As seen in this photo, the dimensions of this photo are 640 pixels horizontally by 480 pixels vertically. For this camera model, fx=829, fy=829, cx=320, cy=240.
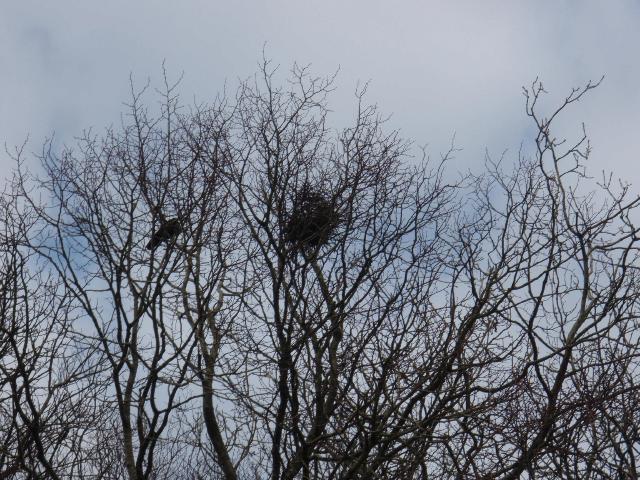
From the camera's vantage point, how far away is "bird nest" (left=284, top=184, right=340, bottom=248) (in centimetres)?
779

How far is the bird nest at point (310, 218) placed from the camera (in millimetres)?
7793

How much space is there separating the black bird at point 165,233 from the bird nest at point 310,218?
3.33 ft

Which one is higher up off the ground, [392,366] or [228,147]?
[228,147]

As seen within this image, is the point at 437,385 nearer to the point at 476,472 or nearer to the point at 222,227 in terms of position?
the point at 476,472

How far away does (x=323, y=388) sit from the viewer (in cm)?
705

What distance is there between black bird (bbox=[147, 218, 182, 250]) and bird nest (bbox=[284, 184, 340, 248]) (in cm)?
101

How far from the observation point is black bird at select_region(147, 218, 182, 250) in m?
7.67

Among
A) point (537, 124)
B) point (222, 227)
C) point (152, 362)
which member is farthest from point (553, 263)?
point (152, 362)

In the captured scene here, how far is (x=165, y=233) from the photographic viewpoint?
306 inches

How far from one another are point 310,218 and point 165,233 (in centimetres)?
137

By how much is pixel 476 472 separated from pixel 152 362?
2.86 metres

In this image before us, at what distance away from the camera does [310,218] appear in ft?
25.7

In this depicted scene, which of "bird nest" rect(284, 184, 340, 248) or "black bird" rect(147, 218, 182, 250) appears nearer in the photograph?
"black bird" rect(147, 218, 182, 250)

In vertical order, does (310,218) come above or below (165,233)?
below
